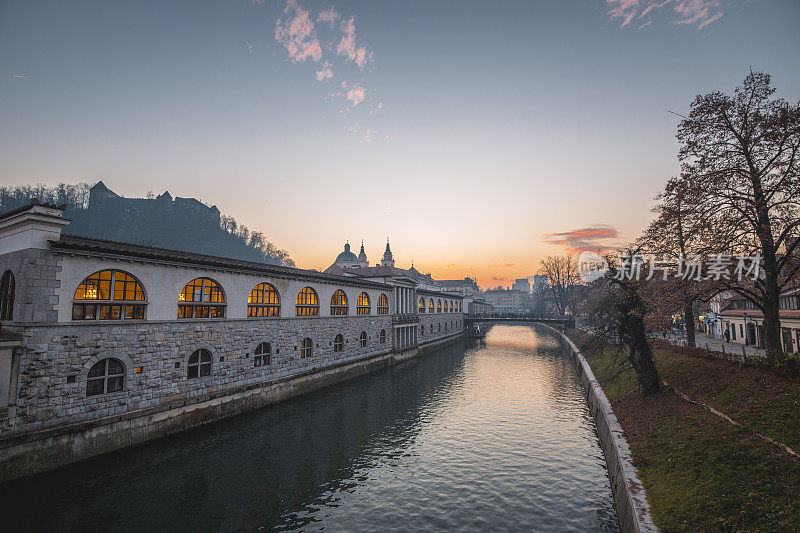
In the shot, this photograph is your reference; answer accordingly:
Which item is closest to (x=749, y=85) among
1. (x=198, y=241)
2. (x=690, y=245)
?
(x=690, y=245)

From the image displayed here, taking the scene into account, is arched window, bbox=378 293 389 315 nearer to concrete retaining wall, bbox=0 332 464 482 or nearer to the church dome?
concrete retaining wall, bbox=0 332 464 482

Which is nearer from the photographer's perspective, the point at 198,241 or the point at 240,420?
the point at 240,420

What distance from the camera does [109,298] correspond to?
19.1 m

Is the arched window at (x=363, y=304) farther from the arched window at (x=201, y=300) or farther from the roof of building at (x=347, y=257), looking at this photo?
the roof of building at (x=347, y=257)

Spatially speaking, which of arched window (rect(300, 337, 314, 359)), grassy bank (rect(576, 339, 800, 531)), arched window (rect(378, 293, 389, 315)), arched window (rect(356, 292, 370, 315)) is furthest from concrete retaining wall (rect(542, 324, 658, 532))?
arched window (rect(378, 293, 389, 315))

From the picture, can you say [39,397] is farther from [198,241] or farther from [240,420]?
[198,241]

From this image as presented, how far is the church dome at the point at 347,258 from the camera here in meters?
123

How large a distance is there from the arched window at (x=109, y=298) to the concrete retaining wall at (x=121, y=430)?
486 centimetres

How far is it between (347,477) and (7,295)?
58.3 ft

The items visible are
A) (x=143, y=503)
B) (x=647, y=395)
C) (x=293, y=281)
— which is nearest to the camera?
(x=143, y=503)

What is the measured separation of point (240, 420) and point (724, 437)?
924 inches

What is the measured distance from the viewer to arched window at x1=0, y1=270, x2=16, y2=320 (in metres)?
17.6

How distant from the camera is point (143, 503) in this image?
14141 mm

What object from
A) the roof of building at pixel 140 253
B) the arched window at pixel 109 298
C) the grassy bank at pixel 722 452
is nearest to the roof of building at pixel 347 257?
the roof of building at pixel 140 253
